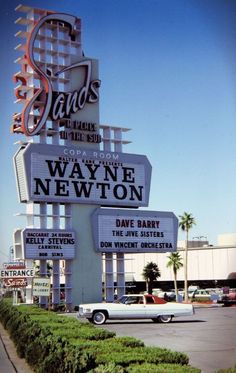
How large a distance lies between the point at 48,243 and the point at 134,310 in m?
14.3

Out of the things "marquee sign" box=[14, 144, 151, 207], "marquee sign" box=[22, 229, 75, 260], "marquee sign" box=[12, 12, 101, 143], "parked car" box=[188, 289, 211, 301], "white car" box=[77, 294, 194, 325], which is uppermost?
"marquee sign" box=[12, 12, 101, 143]

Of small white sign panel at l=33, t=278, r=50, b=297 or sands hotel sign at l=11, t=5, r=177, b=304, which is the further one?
sands hotel sign at l=11, t=5, r=177, b=304

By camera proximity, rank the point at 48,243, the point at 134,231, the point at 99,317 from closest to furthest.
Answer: the point at 99,317 < the point at 48,243 < the point at 134,231

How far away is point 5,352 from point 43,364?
5.99 meters

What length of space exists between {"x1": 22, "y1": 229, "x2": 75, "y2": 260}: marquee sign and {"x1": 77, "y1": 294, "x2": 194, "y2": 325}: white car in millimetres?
12513

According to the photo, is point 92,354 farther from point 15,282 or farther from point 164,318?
point 15,282

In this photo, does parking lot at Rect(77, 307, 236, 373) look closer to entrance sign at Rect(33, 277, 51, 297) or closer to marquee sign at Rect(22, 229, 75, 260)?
entrance sign at Rect(33, 277, 51, 297)

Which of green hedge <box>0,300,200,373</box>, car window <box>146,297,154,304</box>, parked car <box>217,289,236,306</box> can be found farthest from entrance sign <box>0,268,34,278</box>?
green hedge <box>0,300,200,373</box>

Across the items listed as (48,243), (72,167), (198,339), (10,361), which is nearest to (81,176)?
(72,167)

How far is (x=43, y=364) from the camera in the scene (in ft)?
32.2

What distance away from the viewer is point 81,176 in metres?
39.4

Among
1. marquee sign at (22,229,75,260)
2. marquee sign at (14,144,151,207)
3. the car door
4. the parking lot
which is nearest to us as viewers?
the parking lot

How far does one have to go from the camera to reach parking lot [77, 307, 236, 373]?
41.0ft

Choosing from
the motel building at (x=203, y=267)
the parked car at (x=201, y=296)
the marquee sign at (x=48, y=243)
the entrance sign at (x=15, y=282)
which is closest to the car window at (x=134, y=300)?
the entrance sign at (x=15, y=282)
